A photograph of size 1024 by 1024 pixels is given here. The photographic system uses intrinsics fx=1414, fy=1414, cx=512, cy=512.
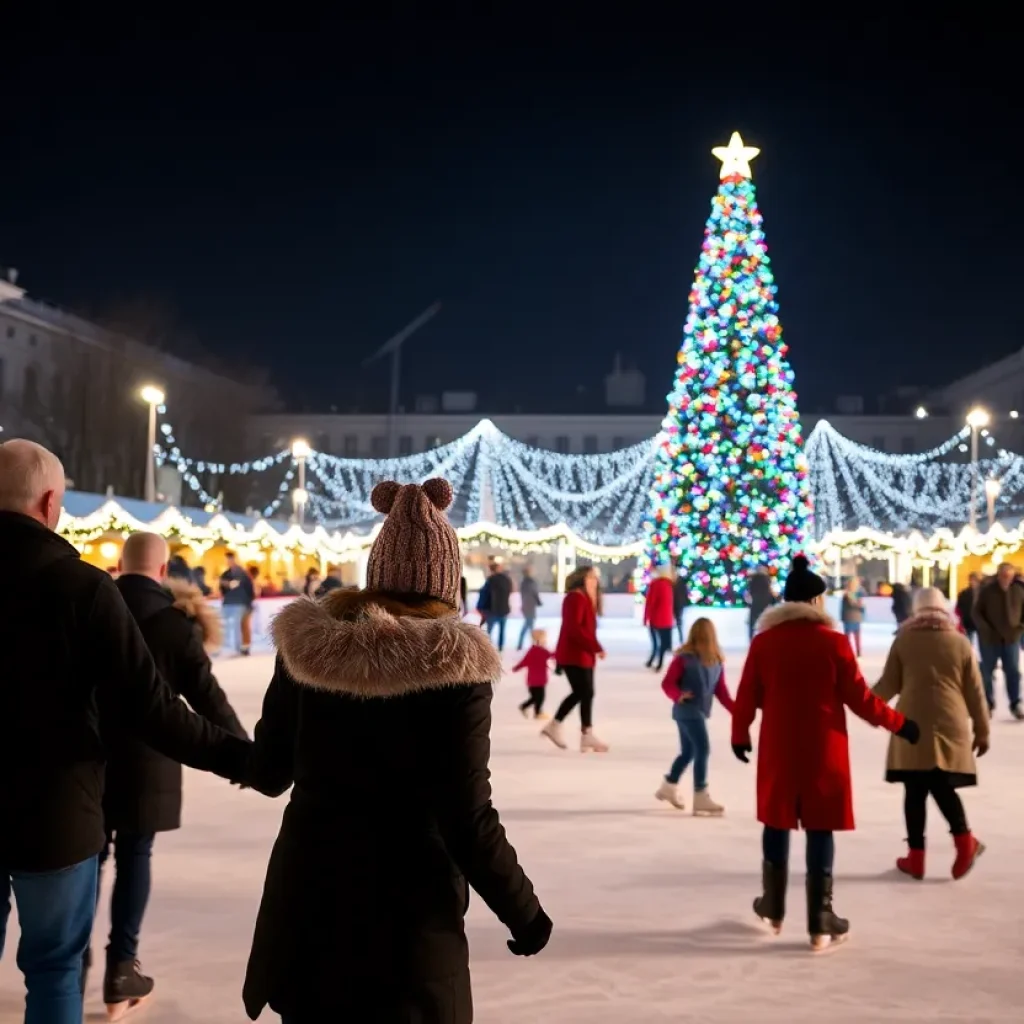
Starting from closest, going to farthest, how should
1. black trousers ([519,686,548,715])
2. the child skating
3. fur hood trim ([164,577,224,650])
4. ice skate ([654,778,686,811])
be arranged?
fur hood trim ([164,577,224,650])
the child skating
ice skate ([654,778,686,811])
black trousers ([519,686,548,715])

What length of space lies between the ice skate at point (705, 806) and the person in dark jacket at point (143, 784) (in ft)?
13.3

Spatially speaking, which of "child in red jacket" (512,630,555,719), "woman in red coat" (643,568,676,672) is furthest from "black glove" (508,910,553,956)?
"woman in red coat" (643,568,676,672)

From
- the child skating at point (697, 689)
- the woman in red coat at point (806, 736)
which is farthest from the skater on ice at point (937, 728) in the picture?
the child skating at point (697, 689)

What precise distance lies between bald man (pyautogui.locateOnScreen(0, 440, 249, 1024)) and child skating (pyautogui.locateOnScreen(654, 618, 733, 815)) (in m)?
4.86

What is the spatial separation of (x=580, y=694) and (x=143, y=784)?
22.8 ft

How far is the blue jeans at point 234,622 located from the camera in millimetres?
20806

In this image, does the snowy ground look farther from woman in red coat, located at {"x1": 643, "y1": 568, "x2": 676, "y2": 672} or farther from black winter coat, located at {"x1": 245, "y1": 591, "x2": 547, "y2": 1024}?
woman in red coat, located at {"x1": 643, "y1": 568, "x2": 676, "y2": 672}

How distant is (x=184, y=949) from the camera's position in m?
4.86

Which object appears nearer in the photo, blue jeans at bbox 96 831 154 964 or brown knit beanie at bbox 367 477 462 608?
brown knit beanie at bbox 367 477 462 608

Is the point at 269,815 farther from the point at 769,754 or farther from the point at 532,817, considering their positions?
the point at 769,754

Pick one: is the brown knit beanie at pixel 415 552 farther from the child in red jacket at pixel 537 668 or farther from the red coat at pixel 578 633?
the child in red jacket at pixel 537 668

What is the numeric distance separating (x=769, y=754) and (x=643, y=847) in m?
1.89

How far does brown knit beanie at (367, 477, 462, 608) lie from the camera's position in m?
2.59

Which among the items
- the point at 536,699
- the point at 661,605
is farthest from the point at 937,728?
the point at 661,605
